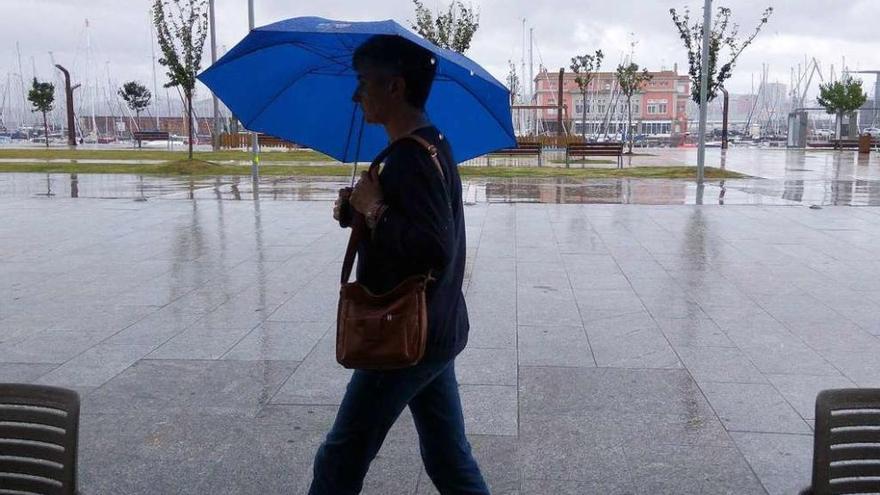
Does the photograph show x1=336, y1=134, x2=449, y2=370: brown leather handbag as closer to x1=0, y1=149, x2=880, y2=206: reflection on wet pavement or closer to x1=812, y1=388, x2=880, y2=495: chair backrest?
x1=812, y1=388, x2=880, y2=495: chair backrest

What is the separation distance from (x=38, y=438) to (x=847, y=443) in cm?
241

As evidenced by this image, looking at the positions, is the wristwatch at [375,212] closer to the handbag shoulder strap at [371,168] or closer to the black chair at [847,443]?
the handbag shoulder strap at [371,168]

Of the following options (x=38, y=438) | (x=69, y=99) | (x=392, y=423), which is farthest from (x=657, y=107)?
(x=38, y=438)

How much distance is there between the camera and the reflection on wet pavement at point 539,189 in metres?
16.7

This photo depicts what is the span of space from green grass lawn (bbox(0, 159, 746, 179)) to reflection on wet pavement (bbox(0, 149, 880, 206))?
1.19 m

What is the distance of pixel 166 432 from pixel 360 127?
1969 mm

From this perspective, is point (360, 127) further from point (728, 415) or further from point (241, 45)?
point (728, 415)

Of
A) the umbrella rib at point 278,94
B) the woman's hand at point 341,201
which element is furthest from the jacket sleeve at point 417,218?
the umbrella rib at point 278,94

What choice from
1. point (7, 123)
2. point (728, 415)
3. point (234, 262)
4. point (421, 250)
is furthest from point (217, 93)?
point (7, 123)

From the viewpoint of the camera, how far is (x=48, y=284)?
8062 millimetres

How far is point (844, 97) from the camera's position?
4697 centimetres

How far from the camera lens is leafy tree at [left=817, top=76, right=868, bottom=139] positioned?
4688 cm

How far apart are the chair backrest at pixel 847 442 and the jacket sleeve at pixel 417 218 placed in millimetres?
1220

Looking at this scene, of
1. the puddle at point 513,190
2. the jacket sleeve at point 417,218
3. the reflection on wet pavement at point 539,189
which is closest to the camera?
the jacket sleeve at point 417,218
